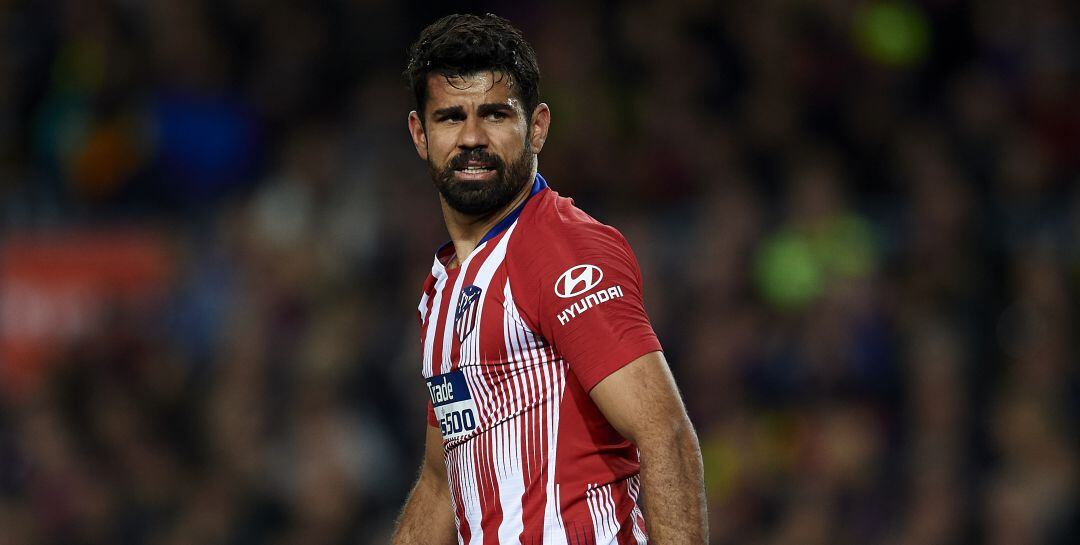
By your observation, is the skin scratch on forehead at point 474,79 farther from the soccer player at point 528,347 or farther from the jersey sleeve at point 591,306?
the jersey sleeve at point 591,306

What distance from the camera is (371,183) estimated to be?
985 centimetres

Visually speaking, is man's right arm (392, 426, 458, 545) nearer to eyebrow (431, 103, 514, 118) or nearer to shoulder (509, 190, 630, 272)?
shoulder (509, 190, 630, 272)

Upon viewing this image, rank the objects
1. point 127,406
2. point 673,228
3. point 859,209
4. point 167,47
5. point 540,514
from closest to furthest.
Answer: point 540,514
point 859,209
point 673,228
point 127,406
point 167,47

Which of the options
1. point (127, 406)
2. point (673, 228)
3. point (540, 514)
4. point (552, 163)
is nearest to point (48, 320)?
point (127, 406)

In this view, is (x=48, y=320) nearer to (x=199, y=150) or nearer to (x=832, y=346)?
(x=199, y=150)

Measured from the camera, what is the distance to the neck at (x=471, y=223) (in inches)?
145

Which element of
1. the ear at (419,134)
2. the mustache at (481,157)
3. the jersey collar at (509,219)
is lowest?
the jersey collar at (509,219)

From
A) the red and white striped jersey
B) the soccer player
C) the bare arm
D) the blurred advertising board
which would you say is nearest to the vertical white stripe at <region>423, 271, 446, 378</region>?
the soccer player

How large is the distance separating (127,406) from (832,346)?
181 inches

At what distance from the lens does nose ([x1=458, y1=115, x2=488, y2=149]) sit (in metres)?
3.59

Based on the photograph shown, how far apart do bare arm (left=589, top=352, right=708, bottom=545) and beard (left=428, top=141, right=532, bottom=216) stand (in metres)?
0.61

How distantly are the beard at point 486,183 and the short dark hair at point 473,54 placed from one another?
0.16 m

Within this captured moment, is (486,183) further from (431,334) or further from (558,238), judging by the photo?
(431,334)

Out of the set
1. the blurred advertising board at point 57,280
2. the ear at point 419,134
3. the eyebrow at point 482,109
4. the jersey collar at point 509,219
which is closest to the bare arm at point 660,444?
the jersey collar at point 509,219
